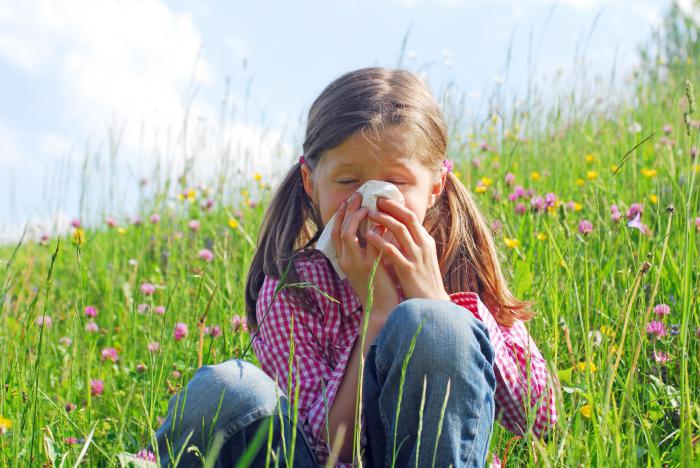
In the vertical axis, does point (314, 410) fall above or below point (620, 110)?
below

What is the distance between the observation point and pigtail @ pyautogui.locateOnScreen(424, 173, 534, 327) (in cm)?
175

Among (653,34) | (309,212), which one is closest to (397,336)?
(309,212)

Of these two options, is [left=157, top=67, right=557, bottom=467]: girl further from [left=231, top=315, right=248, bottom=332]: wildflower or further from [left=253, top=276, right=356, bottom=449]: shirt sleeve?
[left=231, top=315, right=248, bottom=332]: wildflower

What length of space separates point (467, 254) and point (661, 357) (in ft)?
1.62

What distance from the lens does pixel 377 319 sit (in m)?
1.54

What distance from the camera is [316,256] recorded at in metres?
1.75

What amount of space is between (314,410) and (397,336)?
0.26 meters

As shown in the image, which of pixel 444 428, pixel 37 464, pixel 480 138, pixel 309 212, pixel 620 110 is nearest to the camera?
pixel 444 428

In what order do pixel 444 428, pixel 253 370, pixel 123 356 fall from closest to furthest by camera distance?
1. pixel 444 428
2. pixel 253 370
3. pixel 123 356

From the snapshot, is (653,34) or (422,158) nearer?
(422,158)

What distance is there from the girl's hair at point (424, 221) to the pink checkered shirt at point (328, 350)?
0.14ft

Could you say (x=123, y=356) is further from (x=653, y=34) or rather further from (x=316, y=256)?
(x=653, y=34)

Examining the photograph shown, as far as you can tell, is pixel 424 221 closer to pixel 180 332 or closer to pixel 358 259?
pixel 358 259

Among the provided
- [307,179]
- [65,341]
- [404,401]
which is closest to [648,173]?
[307,179]
